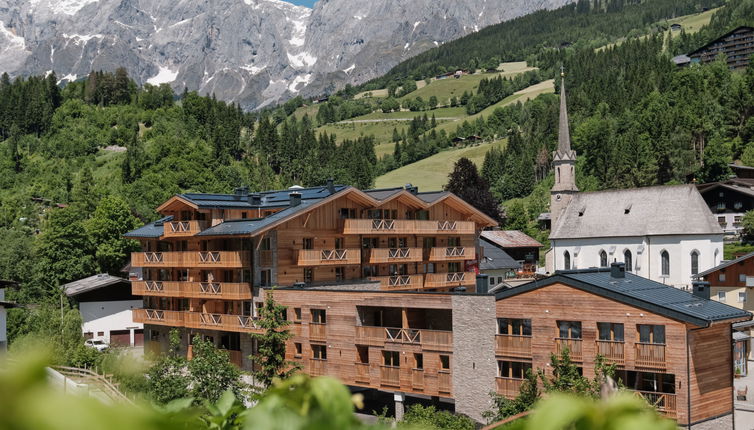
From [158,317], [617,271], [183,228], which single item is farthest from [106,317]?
[617,271]

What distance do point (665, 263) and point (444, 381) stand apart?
4760 cm

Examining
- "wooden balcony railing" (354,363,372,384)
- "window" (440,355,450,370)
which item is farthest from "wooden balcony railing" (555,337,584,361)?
"wooden balcony railing" (354,363,372,384)

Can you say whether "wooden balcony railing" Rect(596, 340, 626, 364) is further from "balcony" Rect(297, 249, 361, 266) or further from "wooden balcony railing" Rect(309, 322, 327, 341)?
"balcony" Rect(297, 249, 361, 266)

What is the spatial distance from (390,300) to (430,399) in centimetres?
507

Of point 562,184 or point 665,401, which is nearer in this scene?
point 665,401

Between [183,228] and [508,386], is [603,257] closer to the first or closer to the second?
[183,228]

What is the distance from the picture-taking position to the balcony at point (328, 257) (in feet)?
161

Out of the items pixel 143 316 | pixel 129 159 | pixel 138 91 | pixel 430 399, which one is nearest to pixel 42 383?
pixel 430 399

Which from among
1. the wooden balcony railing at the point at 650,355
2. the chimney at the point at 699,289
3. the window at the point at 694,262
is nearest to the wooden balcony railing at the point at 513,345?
the wooden balcony railing at the point at 650,355

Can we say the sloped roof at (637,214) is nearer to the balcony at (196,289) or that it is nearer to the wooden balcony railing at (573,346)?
the balcony at (196,289)

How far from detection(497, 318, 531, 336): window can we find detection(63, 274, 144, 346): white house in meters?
37.5

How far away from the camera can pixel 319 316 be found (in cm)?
4309

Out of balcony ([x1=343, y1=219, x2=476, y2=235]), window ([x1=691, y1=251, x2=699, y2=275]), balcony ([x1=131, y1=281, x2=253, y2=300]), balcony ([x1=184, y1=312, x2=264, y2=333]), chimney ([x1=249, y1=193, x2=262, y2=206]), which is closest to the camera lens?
balcony ([x1=184, y1=312, x2=264, y2=333])

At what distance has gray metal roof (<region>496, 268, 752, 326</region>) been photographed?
31.5 meters
